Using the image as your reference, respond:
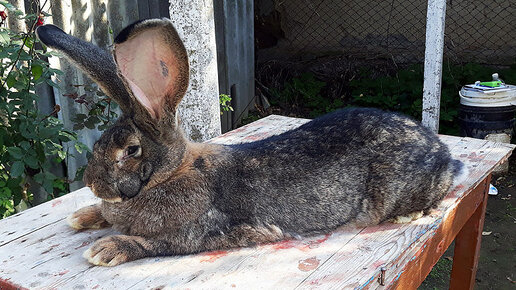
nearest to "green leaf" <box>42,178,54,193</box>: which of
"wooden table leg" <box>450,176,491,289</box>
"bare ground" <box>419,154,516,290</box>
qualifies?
"wooden table leg" <box>450,176,491,289</box>

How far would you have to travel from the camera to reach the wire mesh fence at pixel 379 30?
607 cm

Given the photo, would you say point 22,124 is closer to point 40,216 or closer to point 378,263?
point 40,216

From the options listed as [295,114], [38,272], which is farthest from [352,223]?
[295,114]

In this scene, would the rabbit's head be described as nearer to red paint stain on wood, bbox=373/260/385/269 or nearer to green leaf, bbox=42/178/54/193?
red paint stain on wood, bbox=373/260/385/269

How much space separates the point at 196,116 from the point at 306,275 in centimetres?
179

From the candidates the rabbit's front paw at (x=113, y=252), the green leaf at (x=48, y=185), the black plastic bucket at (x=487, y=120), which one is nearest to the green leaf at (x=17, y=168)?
the green leaf at (x=48, y=185)

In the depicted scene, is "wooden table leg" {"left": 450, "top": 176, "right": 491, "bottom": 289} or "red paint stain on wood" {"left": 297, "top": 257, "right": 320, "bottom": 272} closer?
"red paint stain on wood" {"left": 297, "top": 257, "right": 320, "bottom": 272}

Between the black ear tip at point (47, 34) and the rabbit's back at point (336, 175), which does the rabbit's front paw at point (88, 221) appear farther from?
the black ear tip at point (47, 34)

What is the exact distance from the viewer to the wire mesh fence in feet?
19.9

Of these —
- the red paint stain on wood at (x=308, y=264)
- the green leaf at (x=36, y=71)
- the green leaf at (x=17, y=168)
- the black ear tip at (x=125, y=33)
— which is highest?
the black ear tip at (x=125, y=33)

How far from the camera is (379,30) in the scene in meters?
6.65

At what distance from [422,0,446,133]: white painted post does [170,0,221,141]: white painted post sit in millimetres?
1816

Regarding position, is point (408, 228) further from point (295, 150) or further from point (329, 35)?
point (329, 35)

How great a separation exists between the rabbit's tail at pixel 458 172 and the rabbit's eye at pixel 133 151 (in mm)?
1351
